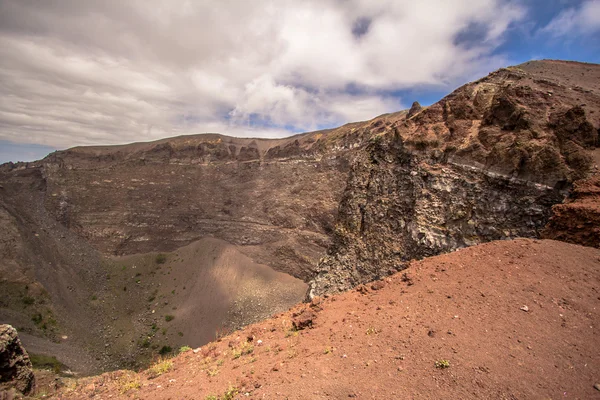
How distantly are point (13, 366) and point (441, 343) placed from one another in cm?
1187

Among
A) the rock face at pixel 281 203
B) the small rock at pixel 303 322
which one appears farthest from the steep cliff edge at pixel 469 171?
the small rock at pixel 303 322

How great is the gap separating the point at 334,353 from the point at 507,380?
9.77 ft

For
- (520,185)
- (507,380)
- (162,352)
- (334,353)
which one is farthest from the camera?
(162,352)

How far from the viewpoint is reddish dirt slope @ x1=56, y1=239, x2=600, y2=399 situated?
4.31 m

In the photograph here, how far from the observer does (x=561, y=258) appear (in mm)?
6488

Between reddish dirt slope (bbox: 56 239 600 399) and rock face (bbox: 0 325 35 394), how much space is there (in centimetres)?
172

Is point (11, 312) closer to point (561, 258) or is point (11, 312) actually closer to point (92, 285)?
point (92, 285)

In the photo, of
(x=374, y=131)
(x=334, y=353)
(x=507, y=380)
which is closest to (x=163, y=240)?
(x=374, y=131)

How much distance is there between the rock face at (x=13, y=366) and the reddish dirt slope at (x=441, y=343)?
1.72m

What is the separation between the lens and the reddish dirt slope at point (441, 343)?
4309 millimetres

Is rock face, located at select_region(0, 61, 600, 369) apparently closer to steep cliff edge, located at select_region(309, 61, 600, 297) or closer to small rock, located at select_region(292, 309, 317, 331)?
steep cliff edge, located at select_region(309, 61, 600, 297)

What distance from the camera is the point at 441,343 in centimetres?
508

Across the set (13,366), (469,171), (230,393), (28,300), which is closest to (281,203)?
(28,300)

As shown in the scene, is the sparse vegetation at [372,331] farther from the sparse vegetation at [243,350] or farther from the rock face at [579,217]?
the rock face at [579,217]
